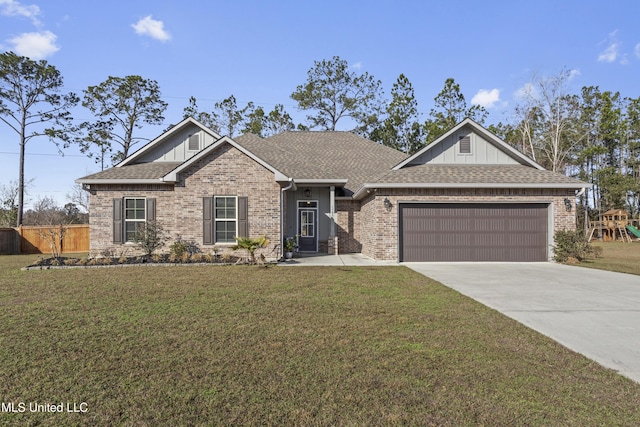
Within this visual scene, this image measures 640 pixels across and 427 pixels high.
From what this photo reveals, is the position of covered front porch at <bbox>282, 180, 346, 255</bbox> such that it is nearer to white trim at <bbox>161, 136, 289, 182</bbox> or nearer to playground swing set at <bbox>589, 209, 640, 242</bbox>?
white trim at <bbox>161, 136, 289, 182</bbox>

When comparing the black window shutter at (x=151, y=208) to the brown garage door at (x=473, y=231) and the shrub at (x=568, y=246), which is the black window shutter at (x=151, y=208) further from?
the shrub at (x=568, y=246)

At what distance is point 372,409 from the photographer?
2766 mm

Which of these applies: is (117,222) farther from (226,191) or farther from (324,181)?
(324,181)

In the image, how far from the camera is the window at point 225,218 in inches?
501

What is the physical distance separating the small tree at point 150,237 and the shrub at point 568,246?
45.7ft

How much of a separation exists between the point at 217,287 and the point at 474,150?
1118cm

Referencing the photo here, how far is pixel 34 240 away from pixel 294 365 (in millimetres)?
21011

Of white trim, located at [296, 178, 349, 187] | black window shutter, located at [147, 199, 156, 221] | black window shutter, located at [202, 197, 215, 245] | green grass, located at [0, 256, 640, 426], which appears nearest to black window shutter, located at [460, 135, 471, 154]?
white trim, located at [296, 178, 349, 187]

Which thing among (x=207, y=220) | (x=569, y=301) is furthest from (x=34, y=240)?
(x=569, y=301)

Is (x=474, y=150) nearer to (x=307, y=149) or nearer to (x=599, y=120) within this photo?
(x=307, y=149)

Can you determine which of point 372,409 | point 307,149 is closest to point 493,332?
point 372,409

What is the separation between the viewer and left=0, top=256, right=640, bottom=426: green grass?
2.71 metres

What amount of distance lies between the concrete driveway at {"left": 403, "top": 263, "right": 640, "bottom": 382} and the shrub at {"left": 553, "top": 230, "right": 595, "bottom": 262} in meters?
1.05

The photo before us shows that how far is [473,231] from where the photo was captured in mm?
12789
